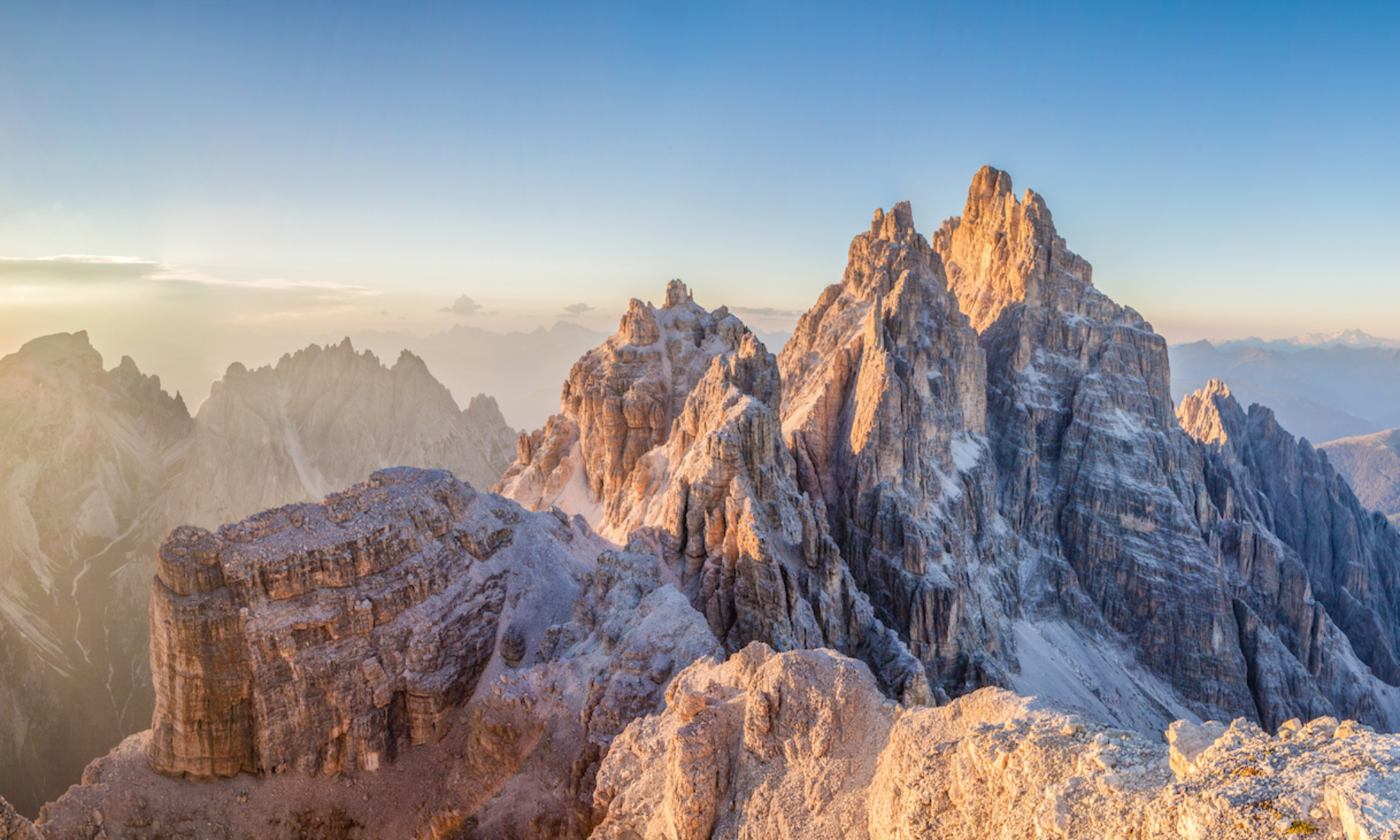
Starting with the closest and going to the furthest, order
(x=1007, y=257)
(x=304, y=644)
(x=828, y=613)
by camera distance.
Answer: (x=304, y=644) < (x=828, y=613) < (x=1007, y=257)

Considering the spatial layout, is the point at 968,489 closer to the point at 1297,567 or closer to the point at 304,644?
the point at 1297,567

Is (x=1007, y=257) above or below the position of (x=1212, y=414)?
above

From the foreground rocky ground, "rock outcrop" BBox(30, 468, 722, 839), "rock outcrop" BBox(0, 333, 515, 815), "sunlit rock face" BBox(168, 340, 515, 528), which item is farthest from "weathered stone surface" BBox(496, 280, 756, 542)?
"rock outcrop" BBox(0, 333, 515, 815)

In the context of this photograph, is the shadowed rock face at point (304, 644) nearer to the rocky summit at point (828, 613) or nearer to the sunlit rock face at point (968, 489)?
the rocky summit at point (828, 613)

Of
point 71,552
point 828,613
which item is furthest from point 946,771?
point 71,552

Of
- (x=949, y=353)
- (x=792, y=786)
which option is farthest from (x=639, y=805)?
(x=949, y=353)

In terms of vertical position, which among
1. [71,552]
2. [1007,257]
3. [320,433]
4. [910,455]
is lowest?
[71,552]

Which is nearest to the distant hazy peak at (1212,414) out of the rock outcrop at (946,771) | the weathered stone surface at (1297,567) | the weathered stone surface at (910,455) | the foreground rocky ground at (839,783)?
the weathered stone surface at (1297,567)

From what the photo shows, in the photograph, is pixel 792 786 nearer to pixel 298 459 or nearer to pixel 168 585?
pixel 168 585

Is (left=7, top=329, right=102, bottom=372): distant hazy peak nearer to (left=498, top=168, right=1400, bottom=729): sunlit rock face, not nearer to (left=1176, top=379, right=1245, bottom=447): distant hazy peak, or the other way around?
(left=498, top=168, right=1400, bottom=729): sunlit rock face
